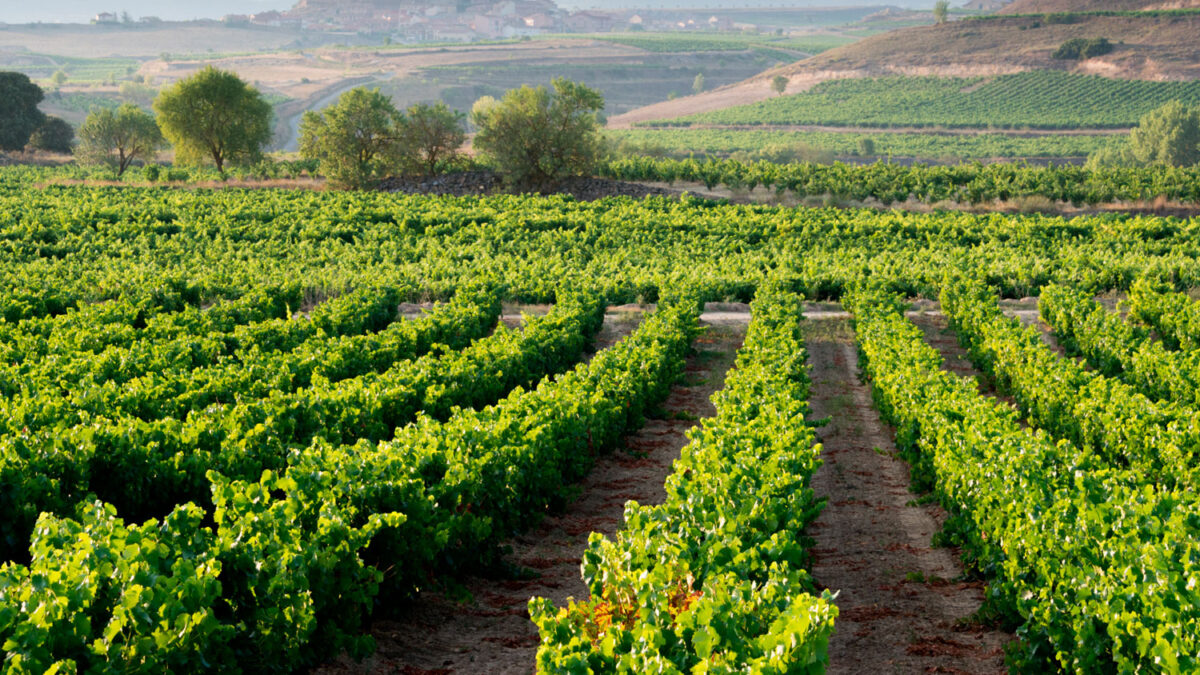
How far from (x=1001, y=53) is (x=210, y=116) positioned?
11884 centimetres

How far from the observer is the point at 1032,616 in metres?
8.84

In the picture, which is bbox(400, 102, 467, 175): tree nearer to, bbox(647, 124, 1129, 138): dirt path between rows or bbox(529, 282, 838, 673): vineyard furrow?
bbox(529, 282, 838, 673): vineyard furrow

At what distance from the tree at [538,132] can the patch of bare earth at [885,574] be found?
42182 millimetres

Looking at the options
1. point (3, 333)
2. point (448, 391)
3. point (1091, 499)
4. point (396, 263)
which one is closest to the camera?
point (1091, 499)

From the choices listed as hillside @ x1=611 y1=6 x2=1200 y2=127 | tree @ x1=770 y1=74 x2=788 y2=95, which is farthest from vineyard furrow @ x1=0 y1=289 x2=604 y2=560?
tree @ x1=770 y1=74 x2=788 y2=95

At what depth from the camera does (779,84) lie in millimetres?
157750

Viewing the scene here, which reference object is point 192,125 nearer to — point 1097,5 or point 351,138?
point 351,138

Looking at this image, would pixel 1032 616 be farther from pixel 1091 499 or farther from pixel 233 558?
pixel 233 558

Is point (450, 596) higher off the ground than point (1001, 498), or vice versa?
point (1001, 498)

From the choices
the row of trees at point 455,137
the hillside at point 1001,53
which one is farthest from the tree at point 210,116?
the hillside at point 1001,53

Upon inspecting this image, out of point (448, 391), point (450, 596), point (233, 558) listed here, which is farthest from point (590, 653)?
point (448, 391)

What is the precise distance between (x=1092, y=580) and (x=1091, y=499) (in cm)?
210

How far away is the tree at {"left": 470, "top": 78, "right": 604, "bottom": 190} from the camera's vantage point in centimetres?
5706

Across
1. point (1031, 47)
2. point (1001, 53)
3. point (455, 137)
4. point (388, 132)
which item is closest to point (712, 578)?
point (388, 132)
